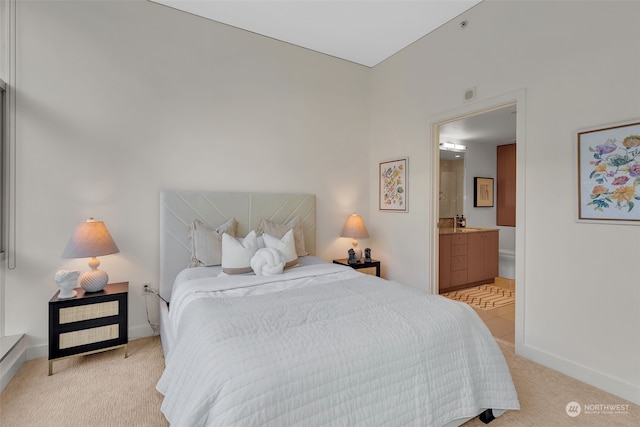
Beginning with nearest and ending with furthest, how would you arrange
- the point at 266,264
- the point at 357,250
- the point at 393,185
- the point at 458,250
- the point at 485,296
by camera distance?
the point at 266,264 → the point at 393,185 → the point at 357,250 → the point at 485,296 → the point at 458,250

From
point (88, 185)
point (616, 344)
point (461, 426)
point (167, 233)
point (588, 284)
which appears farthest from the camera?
point (167, 233)

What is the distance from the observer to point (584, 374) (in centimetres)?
219

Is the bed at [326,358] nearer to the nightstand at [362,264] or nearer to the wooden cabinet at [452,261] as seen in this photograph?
the nightstand at [362,264]

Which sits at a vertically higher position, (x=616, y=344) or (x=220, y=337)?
(x=220, y=337)

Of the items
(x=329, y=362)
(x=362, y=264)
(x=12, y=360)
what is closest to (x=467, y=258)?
(x=362, y=264)

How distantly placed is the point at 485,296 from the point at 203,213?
3.92 meters

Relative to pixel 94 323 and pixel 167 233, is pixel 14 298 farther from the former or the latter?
pixel 167 233

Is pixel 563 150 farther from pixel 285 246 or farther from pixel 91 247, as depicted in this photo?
pixel 91 247

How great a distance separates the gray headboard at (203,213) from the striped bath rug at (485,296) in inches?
99.9

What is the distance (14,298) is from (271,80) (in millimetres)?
3118

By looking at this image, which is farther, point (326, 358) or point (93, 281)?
point (93, 281)

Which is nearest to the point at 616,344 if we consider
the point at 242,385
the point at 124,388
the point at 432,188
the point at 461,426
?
the point at 461,426

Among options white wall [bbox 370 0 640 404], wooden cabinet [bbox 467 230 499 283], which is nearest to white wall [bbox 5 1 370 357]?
white wall [bbox 370 0 640 404]

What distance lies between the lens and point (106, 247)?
245cm
